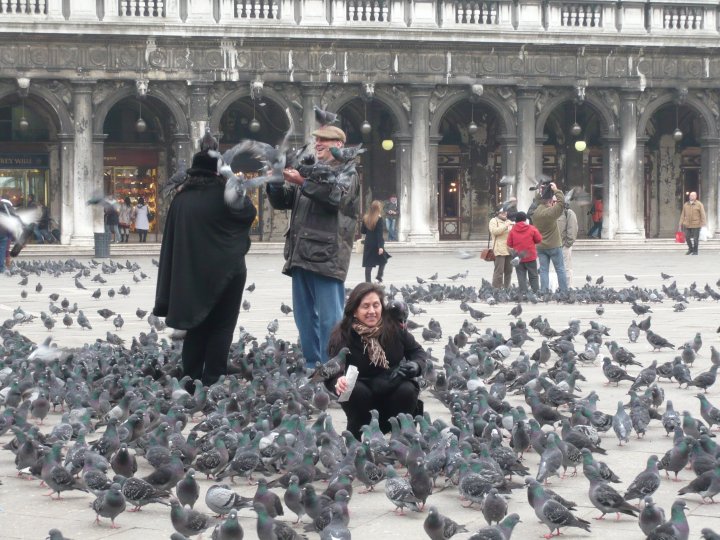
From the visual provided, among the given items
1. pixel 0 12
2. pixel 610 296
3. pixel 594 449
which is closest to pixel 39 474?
pixel 594 449

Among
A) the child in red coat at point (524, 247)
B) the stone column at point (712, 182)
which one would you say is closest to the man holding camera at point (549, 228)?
the child in red coat at point (524, 247)

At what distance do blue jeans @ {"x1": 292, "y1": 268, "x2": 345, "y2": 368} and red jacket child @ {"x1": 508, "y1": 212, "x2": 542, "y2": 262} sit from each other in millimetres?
9599

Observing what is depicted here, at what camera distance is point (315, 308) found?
10.0m

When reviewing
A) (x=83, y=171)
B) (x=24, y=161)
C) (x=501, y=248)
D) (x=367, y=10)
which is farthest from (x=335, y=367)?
(x=24, y=161)

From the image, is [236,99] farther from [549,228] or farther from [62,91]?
[549,228]

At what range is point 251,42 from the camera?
36469 millimetres

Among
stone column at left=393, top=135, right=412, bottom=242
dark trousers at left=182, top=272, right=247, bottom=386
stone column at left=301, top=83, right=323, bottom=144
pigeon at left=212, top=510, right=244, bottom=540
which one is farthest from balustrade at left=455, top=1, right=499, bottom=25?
pigeon at left=212, top=510, right=244, bottom=540

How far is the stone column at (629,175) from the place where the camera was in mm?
40031

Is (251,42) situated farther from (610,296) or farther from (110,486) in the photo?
(110,486)

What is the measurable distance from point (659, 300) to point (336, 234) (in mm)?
10361

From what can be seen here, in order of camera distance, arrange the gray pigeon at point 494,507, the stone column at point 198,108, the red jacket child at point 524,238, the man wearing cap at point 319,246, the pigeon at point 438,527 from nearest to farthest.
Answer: the pigeon at point 438,527
the gray pigeon at point 494,507
the man wearing cap at point 319,246
the red jacket child at point 524,238
the stone column at point 198,108

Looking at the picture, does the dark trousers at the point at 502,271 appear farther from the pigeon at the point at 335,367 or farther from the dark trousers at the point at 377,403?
the pigeon at the point at 335,367

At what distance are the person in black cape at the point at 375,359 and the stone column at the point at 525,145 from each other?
31055mm

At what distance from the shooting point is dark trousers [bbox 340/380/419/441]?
815 cm
